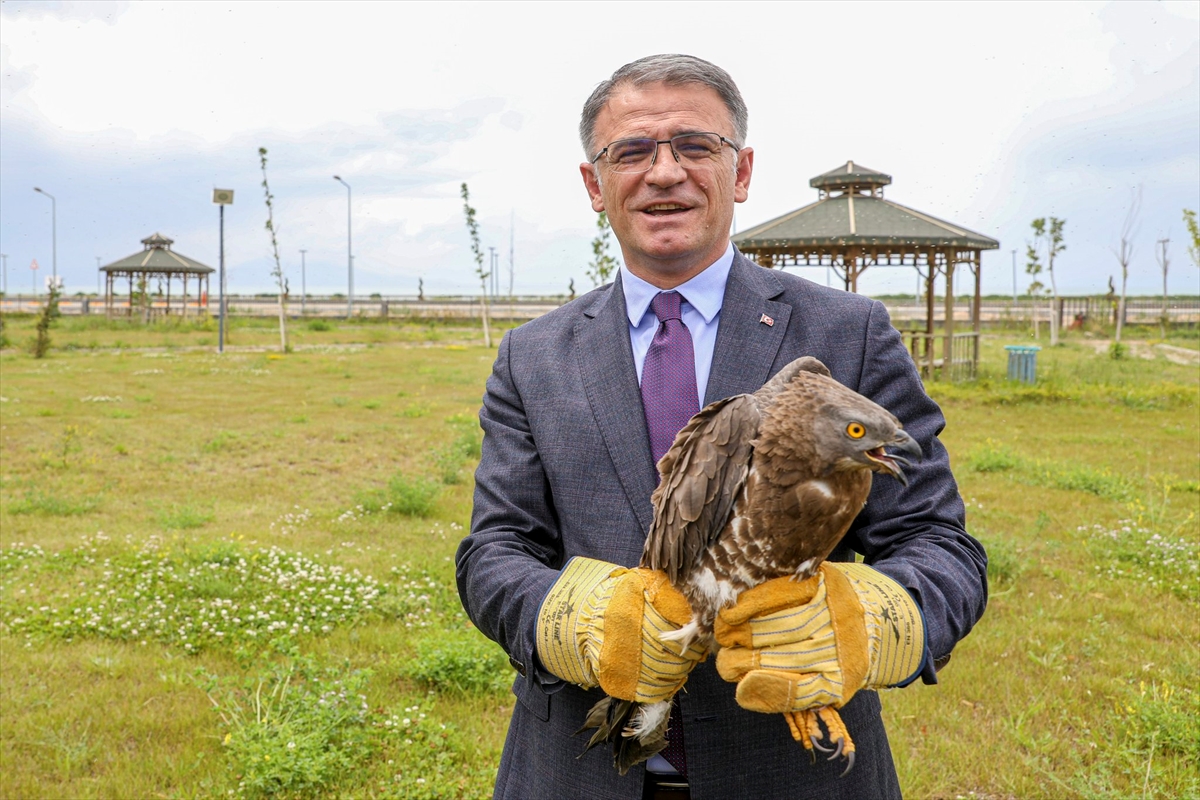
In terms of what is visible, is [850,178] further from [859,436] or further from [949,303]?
[859,436]

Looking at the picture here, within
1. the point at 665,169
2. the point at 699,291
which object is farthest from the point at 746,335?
the point at 665,169

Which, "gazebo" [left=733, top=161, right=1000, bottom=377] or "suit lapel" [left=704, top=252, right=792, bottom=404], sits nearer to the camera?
"suit lapel" [left=704, top=252, right=792, bottom=404]

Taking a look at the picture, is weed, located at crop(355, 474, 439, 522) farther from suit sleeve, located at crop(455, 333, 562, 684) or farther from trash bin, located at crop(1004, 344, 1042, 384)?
trash bin, located at crop(1004, 344, 1042, 384)

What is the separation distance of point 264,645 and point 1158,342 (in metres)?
35.4

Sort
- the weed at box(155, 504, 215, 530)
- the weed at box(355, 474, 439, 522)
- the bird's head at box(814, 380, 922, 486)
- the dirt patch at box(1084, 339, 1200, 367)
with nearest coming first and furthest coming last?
the bird's head at box(814, 380, 922, 486), the weed at box(155, 504, 215, 530), the weed at box(355, 474, 439, 522), the dirt patch at box(1084, 339, 1200, 367)

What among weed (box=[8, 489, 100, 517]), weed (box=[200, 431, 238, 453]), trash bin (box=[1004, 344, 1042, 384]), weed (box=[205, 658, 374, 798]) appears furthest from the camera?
trash bin (box=[1004, 344, 1042, 384])

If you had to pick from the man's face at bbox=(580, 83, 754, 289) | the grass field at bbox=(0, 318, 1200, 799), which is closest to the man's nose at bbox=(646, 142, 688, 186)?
the man's face at bbox=(580, 83, 754, 289)

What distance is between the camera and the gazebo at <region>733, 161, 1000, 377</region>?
17.3 metres

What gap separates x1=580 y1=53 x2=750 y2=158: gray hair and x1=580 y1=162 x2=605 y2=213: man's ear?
0.10m

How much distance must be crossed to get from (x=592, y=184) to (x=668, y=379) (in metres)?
0.74

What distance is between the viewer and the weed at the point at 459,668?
17.6 ft

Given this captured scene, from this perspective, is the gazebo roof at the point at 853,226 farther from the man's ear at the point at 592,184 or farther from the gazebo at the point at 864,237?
the man's ear at the point at 592,184

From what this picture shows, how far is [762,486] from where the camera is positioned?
1907 mm

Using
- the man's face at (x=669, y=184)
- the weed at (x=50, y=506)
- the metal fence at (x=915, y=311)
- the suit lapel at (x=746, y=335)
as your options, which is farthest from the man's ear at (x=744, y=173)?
the metal fence at (x=915, y=311)
